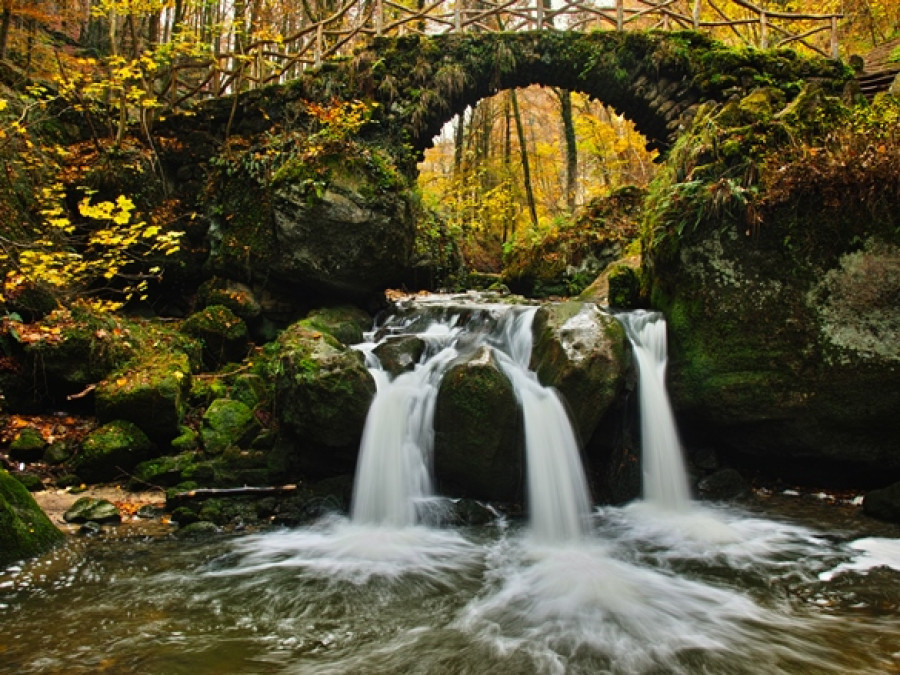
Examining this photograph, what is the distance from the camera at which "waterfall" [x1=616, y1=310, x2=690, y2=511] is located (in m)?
6.04

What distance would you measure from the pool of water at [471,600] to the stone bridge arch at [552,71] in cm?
916

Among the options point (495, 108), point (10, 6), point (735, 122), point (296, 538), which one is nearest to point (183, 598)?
point (296, 538)

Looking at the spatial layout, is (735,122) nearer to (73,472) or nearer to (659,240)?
(659,240)

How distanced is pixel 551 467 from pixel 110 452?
16.6 ft

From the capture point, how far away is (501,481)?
584 cm

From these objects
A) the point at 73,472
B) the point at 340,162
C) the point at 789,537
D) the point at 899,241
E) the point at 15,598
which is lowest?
the point at 789,537

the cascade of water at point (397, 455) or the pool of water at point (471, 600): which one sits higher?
the cascade of water at point (397, 455)

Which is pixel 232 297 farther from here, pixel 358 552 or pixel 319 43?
pixel 319 43

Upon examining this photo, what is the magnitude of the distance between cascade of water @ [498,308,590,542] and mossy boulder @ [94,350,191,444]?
4.13 m

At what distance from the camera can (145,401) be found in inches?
245

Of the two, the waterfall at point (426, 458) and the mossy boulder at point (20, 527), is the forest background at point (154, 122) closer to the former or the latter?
the mossy boulder at point (20, 527)

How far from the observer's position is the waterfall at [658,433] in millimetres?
6035

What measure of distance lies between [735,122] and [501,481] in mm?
5366

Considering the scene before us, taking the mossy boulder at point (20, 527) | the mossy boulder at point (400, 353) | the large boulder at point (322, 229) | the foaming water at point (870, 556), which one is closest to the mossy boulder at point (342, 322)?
the large boulder at point (322, 229)
